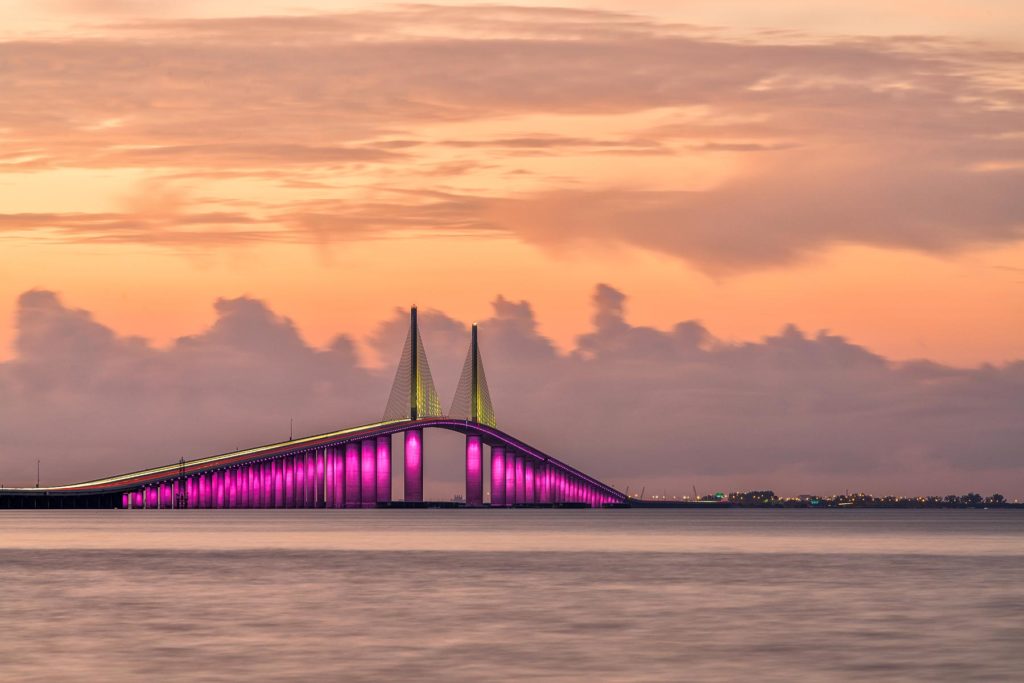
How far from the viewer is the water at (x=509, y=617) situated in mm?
31797

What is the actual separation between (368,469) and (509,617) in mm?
154003

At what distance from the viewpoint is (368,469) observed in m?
195

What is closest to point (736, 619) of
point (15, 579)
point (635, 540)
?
point (15, 579)

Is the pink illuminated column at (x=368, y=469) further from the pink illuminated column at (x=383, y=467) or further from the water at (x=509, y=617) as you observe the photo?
the water at (x=509, y=617)

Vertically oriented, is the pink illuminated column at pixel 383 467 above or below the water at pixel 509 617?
above

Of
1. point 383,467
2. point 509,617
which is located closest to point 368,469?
point 383,467

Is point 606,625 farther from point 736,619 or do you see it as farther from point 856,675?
point 856,675

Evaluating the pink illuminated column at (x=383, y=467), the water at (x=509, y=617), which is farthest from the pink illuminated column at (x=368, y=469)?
the water at (x=509, y=617)

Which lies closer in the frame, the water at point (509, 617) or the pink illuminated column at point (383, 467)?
the water at point (509, 617)

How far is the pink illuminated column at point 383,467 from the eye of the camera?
19475 centimetres

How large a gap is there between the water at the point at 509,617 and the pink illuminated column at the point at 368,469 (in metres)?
117

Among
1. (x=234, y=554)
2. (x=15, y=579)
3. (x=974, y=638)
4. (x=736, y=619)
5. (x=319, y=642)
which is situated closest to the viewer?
(x=319, y=642)

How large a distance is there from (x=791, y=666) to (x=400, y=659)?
7221mm

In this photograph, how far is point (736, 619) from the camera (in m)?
42.2
